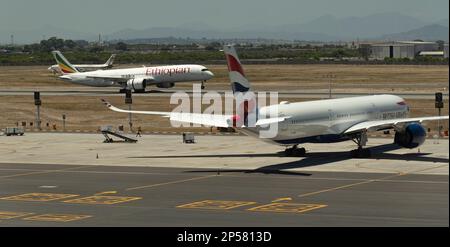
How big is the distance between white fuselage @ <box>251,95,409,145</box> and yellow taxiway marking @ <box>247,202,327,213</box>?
51.4ft

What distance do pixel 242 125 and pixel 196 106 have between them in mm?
64674

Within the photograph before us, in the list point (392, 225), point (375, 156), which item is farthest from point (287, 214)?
point (375, 156)

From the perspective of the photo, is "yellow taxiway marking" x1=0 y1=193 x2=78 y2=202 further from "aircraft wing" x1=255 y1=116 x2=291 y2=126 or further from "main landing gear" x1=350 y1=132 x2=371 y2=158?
"main landing gear" x1=350 y1=132 x2=371 y2=158

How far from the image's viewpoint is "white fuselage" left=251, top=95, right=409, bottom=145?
7062 cm

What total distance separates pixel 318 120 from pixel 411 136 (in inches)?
317

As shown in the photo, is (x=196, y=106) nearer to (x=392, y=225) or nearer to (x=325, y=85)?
(x=325, y=85)

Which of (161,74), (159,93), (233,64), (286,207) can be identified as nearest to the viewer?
(286,207)

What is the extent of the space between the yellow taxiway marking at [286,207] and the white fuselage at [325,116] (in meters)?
15.7

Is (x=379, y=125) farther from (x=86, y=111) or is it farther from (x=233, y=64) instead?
(x=86, y=111)

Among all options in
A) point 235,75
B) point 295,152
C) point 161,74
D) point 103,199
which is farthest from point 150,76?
point 103,199

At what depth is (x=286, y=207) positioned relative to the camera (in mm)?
51031

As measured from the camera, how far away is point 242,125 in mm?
66688

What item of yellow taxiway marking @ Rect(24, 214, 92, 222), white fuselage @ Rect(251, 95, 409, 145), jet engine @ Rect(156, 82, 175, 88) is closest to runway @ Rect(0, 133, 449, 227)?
yellow taxiway marking @ Rect(24, 214, 92, 222)

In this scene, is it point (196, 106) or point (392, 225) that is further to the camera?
point (196, 106)
